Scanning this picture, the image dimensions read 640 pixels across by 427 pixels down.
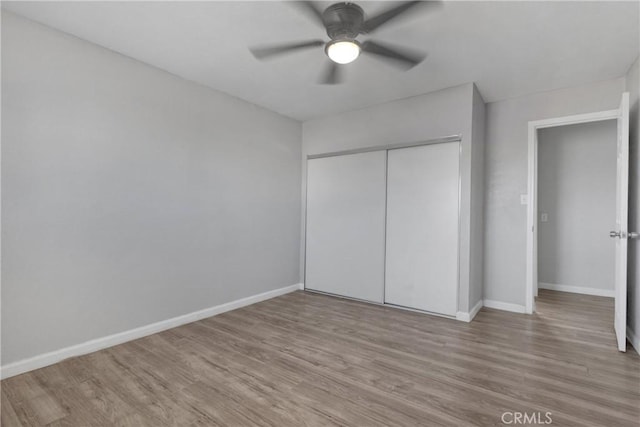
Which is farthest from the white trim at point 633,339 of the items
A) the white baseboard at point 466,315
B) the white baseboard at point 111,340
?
the white baseboard at point 111,340

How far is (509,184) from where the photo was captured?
3617mm

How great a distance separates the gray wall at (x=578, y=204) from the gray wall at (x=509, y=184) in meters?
1.46

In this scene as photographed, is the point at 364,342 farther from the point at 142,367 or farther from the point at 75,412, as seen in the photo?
the point at 75,412

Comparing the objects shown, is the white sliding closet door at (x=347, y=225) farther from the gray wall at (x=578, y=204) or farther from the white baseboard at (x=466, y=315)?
the gray wall at (x=578, y=204)

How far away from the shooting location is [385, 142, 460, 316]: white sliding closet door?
3359mm

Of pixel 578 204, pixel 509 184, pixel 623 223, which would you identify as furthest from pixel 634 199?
pixel 578 204

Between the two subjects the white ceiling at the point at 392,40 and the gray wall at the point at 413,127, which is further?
the gray wall at the point at 413,127

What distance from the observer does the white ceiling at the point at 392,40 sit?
2.10 meters

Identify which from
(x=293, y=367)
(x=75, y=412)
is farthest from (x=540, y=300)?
(x=75, y=412)

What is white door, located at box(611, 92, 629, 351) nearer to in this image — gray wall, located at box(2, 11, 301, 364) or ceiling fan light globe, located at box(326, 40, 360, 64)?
ceiling fan light globe, located at box(326, 40, 360, 64)

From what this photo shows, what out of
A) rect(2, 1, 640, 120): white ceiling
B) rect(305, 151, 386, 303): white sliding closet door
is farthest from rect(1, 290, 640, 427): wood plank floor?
rect(2, 1, 640, 120): white ceiling

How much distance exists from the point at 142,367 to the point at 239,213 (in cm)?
186

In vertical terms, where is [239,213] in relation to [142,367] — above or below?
above

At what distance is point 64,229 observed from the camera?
2371mm
